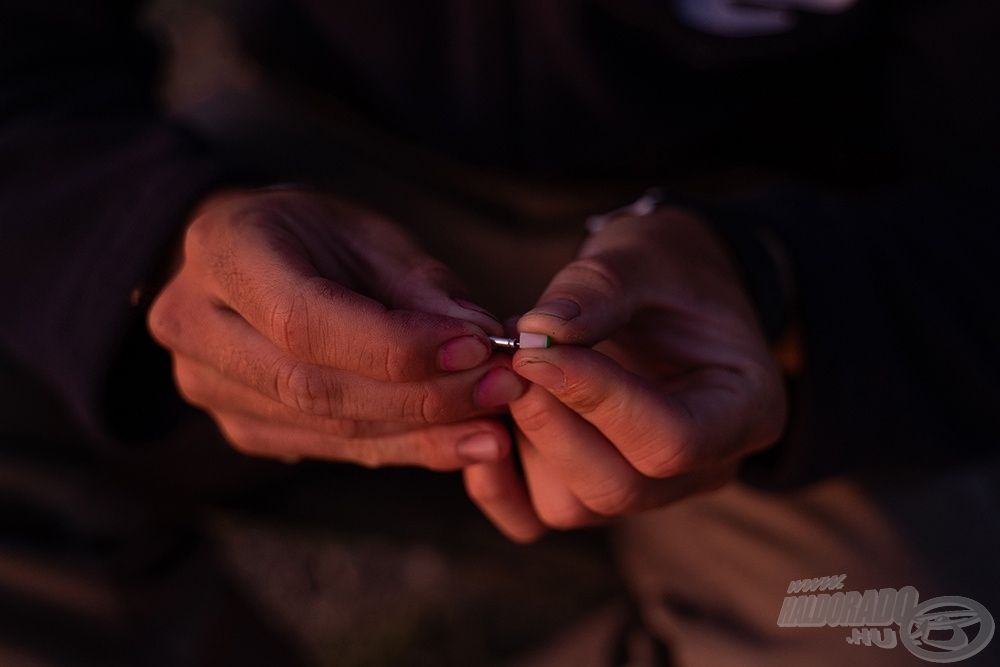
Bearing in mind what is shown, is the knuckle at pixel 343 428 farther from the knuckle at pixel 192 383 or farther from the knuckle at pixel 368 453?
the knuckle at pixel 192 383

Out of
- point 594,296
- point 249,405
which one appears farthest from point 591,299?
point 249,405

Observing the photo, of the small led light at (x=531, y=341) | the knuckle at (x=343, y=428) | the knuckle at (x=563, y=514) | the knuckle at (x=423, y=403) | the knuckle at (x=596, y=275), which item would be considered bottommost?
the knuckle at (x=563, y=514)

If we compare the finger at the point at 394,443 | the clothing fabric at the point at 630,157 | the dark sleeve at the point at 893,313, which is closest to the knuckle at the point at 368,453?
the finger at the point at 394,443

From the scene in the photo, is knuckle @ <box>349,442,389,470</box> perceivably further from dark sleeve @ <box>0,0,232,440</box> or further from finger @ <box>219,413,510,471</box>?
dark sleeve @ <box>0,0,232,440</box>

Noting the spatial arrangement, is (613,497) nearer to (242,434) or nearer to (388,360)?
(388,360)

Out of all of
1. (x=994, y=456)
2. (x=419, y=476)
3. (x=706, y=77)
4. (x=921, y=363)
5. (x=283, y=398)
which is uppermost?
(x=706, y=77)

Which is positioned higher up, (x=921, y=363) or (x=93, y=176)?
(x=93, y=176)

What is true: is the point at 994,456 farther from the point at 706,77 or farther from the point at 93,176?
the point at 93,176

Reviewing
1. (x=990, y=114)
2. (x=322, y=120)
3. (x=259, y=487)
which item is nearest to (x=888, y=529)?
(x=990, y=114)
